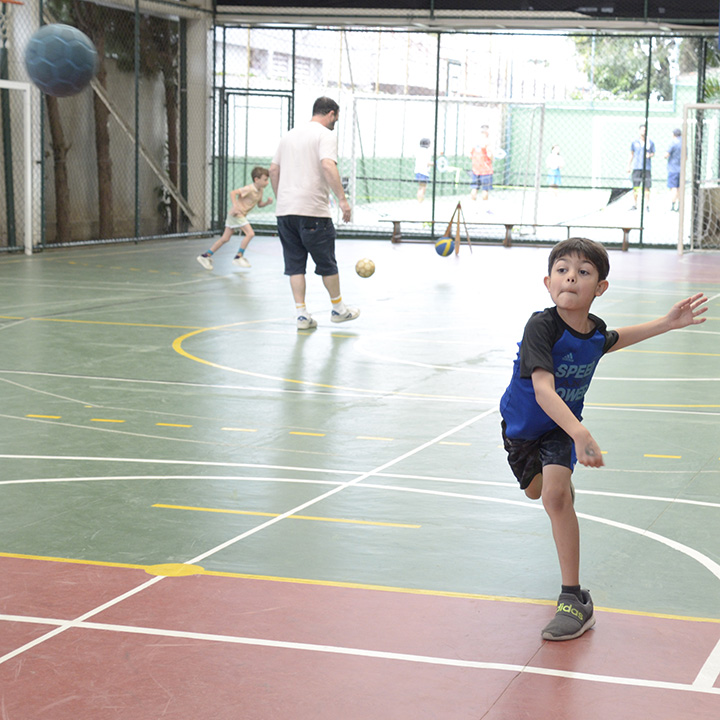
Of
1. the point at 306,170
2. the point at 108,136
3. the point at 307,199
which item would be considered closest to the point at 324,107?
the point at 306,170

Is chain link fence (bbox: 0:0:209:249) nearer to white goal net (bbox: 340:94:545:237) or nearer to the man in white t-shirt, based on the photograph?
the man in white t-shirt

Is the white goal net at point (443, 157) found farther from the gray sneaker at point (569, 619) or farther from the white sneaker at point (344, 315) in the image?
the gray sneaker at point (569, 619)

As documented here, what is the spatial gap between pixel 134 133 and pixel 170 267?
519cm

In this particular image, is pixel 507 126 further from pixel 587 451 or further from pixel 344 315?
pixel 587 451

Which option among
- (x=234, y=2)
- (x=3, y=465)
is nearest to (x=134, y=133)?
(x=234, y=2)

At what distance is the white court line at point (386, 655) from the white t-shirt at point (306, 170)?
646 centimetres

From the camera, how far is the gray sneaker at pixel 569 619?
313 cm

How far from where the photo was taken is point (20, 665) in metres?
2.89

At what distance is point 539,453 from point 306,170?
6334 mm

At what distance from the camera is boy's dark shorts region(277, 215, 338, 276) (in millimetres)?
9352

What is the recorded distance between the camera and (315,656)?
299 centimetres

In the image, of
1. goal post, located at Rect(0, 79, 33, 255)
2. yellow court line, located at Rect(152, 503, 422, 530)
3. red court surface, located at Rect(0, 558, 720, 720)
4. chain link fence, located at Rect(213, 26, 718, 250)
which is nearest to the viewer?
red court surface, located at Rect(0, 558, 720, 720)

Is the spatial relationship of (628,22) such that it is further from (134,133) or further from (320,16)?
(134,133)

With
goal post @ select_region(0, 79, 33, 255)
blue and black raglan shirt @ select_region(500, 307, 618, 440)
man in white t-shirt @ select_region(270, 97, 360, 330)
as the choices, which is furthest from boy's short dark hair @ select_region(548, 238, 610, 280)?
goal post @ select_region(0, 79, 33, 255)
